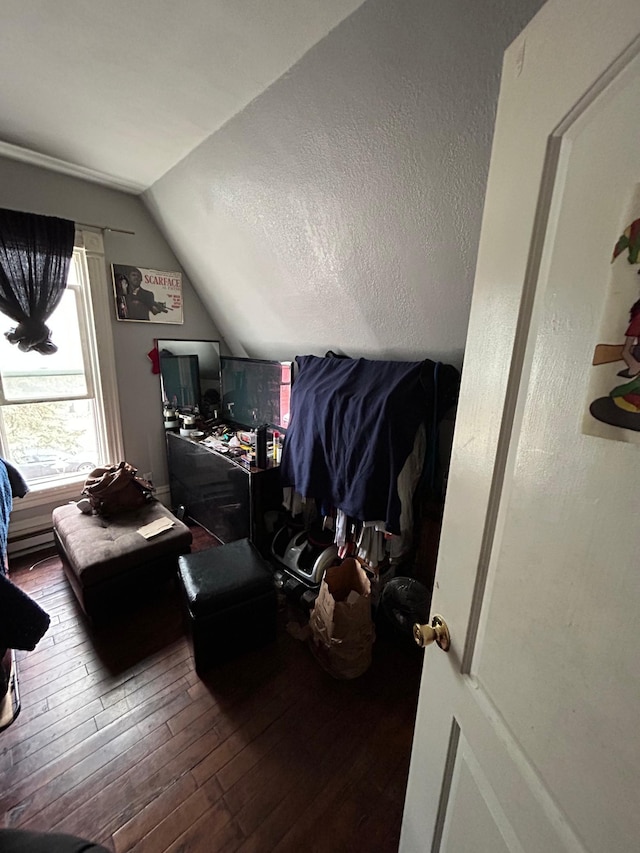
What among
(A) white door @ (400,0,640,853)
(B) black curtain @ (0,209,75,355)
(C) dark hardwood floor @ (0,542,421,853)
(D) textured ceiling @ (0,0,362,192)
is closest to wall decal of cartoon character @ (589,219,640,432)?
A: (A) white door @ (400,0,640,853)

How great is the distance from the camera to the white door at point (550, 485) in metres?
0.36

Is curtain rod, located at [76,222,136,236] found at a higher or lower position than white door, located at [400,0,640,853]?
higher

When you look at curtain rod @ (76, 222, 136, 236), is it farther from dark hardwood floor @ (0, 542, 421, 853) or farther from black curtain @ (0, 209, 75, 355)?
dark hardwood floor @ (0, 542, 421, 853)

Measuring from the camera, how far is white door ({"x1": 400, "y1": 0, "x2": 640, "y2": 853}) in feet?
1.19

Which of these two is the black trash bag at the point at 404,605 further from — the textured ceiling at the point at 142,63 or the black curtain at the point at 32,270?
the black curtain at the point at 32,270

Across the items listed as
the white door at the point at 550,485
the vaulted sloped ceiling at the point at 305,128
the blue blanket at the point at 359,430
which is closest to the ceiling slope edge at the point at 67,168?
the vaulted sloped ceiling at the point at 305,128

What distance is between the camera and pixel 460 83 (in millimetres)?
962

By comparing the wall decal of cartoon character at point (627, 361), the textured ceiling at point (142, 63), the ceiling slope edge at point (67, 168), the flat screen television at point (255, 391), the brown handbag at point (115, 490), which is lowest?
the brown handbag at point (115, 490)

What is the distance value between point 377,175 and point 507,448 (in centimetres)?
124

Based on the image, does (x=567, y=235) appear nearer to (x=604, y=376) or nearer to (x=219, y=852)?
(x=604, y=376)

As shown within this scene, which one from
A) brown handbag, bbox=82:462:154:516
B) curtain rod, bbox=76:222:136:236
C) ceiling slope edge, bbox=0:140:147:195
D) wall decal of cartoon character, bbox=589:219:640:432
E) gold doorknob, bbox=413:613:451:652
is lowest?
brown handbag, bbox=82:462:154:516

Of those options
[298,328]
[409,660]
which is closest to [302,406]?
[298,328]

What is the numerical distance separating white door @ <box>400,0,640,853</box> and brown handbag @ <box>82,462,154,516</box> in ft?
6.74

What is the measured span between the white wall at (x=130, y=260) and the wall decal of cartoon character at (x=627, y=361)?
2.80m
